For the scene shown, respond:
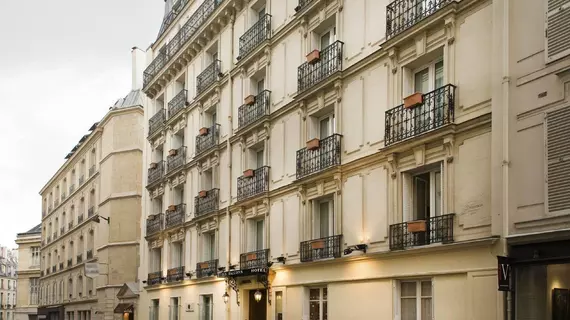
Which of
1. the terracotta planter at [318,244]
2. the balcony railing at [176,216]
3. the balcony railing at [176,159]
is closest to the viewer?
the terracotta planter at [318,244]

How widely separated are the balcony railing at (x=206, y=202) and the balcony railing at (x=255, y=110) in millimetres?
3254

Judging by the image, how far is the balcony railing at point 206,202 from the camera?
27536 millimetres

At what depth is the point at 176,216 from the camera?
3178cm

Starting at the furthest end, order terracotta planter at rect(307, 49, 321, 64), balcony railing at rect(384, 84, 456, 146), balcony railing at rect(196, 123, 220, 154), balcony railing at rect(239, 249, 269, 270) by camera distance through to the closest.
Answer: balcony railing at rect(196, 123, 220, 154), balcony railing at rect(239, 249, 269, 270), terracotta planter at rect(307, 49, 321, 64), balcony railing at rect(384, 84, 456, 146)

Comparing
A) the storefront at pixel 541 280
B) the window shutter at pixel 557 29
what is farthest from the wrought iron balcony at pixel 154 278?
the window shutter at pixel 557 29

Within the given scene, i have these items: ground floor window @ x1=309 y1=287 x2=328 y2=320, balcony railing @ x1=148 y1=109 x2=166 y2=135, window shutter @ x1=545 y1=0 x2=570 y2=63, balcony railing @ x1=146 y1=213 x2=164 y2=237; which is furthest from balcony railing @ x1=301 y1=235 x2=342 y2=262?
balcony railing @ x1=148 y1=109 x2=166 y2=135

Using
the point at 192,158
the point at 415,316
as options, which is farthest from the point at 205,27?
the point at 415,316

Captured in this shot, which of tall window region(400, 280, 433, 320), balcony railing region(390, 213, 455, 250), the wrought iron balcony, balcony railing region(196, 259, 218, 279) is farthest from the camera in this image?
the wrought iron balcony

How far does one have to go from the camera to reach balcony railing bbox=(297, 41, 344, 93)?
1983 centimetres

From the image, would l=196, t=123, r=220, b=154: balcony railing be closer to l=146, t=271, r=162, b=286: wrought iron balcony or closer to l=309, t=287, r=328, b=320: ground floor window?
l=146, t=271, r=162, b=286: wrought iron balcony

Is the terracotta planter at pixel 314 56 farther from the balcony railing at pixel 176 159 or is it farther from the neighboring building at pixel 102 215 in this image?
the neighboring building at pixel 102 215

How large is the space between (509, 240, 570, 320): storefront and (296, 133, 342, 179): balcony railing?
7031 millimetres

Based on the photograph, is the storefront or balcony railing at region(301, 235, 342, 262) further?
balcony railing at region(301, 235, 342, 262)

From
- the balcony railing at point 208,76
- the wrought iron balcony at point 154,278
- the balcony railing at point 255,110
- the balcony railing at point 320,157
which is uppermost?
the balcony railing at point 208,76
